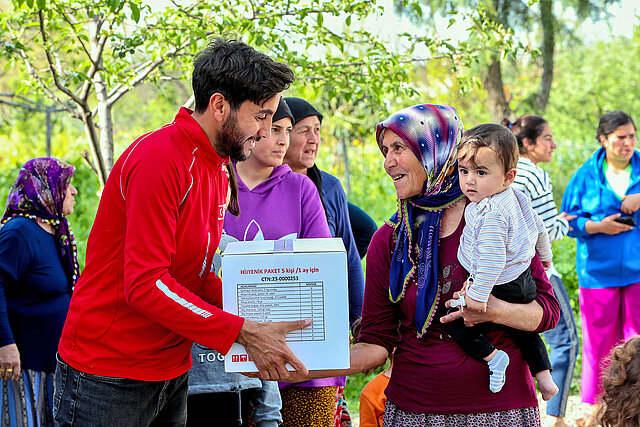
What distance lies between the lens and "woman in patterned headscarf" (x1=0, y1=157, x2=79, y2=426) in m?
3.58

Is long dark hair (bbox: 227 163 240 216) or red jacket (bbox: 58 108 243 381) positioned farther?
long dark hair (bbox: 227 163 240 216)

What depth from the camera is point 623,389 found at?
6.29 feet

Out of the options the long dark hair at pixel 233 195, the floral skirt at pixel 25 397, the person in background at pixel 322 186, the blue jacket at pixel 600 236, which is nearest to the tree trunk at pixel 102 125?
the floral skirt at pixel 25 397

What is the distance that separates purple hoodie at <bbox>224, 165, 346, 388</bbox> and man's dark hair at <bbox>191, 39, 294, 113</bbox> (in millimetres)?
800

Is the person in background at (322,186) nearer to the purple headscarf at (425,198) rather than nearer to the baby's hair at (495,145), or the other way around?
the purple headscarf at (425,198)

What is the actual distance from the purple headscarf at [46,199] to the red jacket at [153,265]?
172 cm

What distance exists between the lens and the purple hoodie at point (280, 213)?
298 centimetres

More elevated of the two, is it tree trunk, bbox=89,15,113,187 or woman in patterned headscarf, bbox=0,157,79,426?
tree trunk, bbox=89,15,113,187

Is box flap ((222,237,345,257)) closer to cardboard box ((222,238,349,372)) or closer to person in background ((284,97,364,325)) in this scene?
cardboard box ((222,238,349,372))

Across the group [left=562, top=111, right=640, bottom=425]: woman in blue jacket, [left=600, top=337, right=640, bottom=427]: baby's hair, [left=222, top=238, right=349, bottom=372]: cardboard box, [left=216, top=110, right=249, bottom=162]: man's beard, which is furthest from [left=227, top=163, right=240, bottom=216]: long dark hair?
[left=562, top=111, right=640, bottom=425]: woman in blue jacket

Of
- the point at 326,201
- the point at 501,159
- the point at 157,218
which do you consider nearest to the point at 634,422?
the point at 501,159

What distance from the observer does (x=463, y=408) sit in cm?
224

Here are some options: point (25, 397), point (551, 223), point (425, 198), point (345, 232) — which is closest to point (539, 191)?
point (551, 223)

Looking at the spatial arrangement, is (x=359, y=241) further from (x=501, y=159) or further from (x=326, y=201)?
(x=501, y=159)
